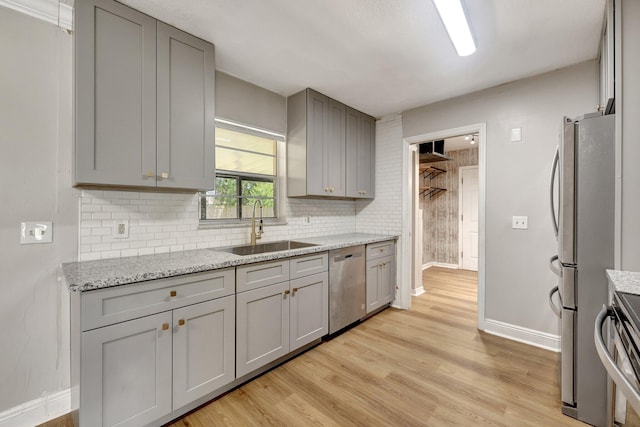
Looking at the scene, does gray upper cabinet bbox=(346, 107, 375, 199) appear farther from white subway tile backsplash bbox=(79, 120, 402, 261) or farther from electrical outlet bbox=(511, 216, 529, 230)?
electrical outlet bbox=(511, 216, 529, 230)

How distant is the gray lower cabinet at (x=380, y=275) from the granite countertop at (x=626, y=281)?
1978 mm

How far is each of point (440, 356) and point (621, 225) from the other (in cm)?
156

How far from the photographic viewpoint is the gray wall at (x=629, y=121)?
4.58ft

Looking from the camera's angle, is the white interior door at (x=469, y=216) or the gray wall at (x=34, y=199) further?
the white interior door at (x=469, y=216)

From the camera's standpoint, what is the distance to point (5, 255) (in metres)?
1.55

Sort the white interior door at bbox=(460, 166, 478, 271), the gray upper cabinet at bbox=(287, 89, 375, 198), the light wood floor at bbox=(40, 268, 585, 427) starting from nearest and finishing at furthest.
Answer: the light wood floor at bbox=(40, 268, 585, 427)
the gray upper cabinet at bbox=(287, 89, 375, 198)
the white interior door at bbox=(460, 166, 478, 271)

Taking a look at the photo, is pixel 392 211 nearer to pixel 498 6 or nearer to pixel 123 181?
pixel 498 6

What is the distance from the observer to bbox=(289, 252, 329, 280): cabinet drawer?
2.27 metres

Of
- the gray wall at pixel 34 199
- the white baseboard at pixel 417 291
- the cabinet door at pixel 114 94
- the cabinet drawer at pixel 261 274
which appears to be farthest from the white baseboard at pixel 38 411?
the white baseboard at pixel 417 291

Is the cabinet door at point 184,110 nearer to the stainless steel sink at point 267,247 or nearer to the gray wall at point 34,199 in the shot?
the gray wall at point 34,199

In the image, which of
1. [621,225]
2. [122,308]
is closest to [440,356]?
[621,225]

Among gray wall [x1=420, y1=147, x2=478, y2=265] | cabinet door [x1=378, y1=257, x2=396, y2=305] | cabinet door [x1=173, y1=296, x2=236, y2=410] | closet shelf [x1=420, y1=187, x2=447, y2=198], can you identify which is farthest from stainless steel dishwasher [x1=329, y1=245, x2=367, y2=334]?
closet shelf [x1=420, y1=187, x2=447, y2=198]

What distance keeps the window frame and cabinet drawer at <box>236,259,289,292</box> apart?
0.70 m

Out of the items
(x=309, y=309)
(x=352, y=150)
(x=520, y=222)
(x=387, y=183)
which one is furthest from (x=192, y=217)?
(x=520, y=222)
